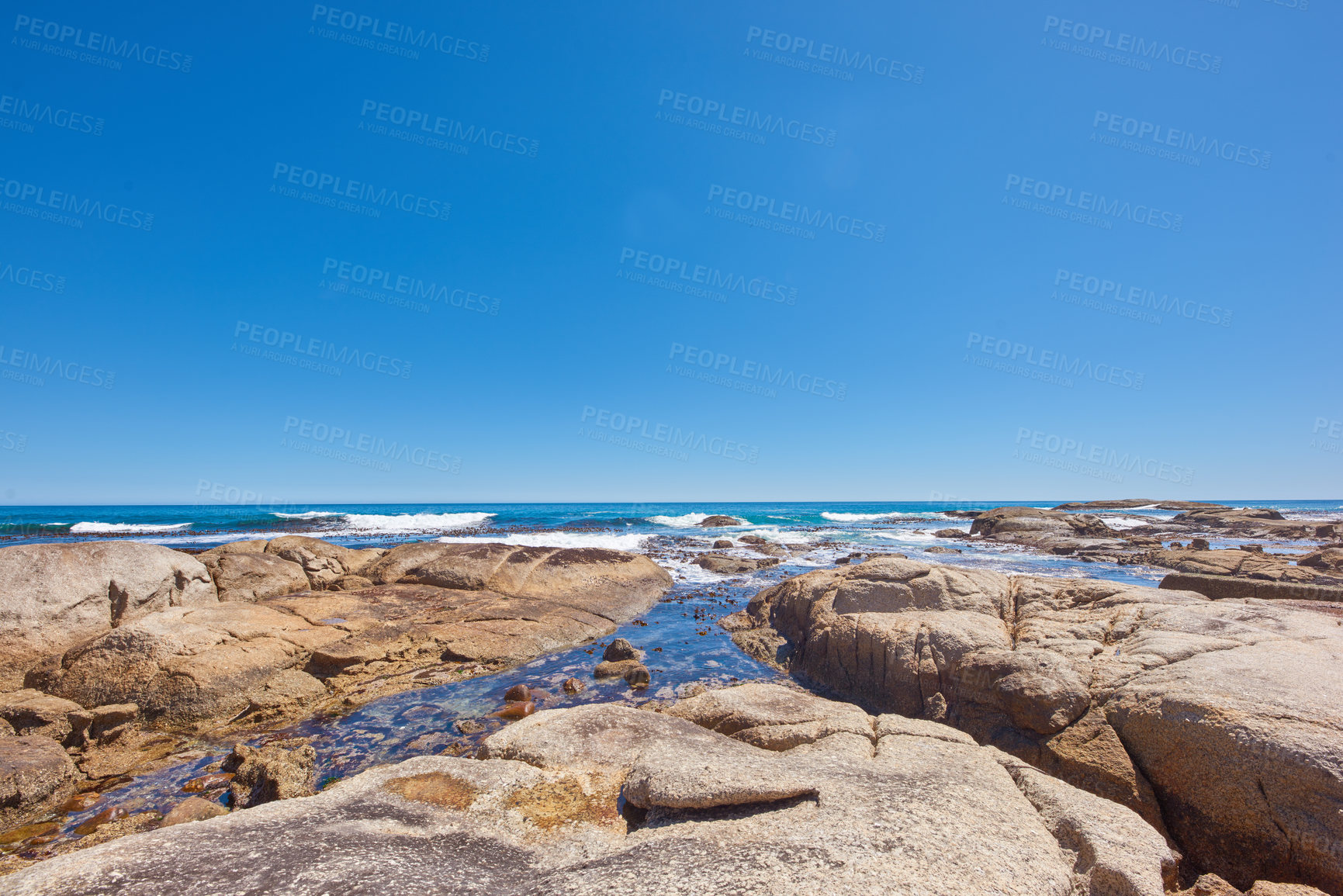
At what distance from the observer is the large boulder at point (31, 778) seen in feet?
19.1

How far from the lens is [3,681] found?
8.57m

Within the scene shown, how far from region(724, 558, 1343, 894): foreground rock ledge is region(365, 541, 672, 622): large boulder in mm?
7185

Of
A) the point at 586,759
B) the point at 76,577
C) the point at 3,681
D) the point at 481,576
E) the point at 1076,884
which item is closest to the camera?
the point at 1076,884

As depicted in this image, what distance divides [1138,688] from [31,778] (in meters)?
12.6

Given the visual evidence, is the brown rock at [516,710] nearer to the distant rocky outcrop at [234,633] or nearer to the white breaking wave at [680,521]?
the distant rocky outcrop at [234,633]

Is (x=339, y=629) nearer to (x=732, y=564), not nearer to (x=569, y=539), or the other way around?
(x=732, y=564)

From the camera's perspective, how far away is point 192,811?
5891mm

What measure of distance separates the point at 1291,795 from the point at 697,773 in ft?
16.4

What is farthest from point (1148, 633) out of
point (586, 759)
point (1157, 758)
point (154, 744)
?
point (154, 744)

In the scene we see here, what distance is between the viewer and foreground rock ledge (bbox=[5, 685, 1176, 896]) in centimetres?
316

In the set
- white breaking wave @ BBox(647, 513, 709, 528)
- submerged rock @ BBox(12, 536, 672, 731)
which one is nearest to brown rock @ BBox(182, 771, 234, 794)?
submerged rock @ BBox(12, 536, 672, 731)

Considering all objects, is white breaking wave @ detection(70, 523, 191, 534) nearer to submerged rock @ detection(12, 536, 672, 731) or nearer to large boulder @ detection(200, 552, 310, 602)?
large boulder @ detection(200, 552, 310, 602)

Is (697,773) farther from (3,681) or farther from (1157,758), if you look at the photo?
(3,681)

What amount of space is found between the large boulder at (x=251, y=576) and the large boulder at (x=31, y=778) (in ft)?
22.6
